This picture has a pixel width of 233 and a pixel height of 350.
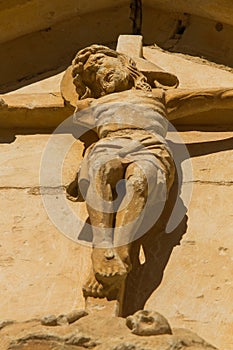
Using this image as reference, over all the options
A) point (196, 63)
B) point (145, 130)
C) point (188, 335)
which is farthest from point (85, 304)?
point (196, 63)

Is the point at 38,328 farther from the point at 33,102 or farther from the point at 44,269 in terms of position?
the point at 33,102

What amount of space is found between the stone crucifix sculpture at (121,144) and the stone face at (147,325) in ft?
1.64

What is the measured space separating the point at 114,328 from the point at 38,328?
0.23 m

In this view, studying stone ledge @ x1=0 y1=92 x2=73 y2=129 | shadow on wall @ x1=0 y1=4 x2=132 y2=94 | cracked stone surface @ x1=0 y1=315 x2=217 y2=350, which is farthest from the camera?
shadow on wall @ x1=0 y1=4 x2=132 y2=94

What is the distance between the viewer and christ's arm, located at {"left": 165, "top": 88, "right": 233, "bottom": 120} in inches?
183

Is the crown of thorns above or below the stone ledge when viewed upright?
above

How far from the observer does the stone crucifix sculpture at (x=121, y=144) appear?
373cm

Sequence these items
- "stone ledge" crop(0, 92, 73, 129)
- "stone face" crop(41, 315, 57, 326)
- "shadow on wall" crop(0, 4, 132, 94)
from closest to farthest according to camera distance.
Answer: "stone face" crop(41, 315, 57, 326) < "stone ledge" crop(0, 92, 73, 129) < "shadow on wall" crop(0, 4, 132, 94)

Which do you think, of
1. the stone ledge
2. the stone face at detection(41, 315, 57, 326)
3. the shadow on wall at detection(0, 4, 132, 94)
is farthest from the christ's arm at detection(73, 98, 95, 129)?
the stone face at detection(41, 315, 57, 326)

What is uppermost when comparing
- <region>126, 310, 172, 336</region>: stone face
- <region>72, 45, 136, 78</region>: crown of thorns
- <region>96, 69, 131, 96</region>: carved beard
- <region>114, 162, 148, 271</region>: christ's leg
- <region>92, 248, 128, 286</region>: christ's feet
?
<region>72, 45, 136, 78</region>: crown of thorns

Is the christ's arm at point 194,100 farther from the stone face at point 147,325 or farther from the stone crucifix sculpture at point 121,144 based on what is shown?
the stone face at point 147,325

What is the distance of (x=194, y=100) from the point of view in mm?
4688

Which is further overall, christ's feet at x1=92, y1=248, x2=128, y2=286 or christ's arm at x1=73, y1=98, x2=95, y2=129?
christ's arm at x1=73, y1=98, x2=95, y2=129

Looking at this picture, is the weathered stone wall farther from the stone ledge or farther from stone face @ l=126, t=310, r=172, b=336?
stone face @ l=126, t=310, r=172, b=336
